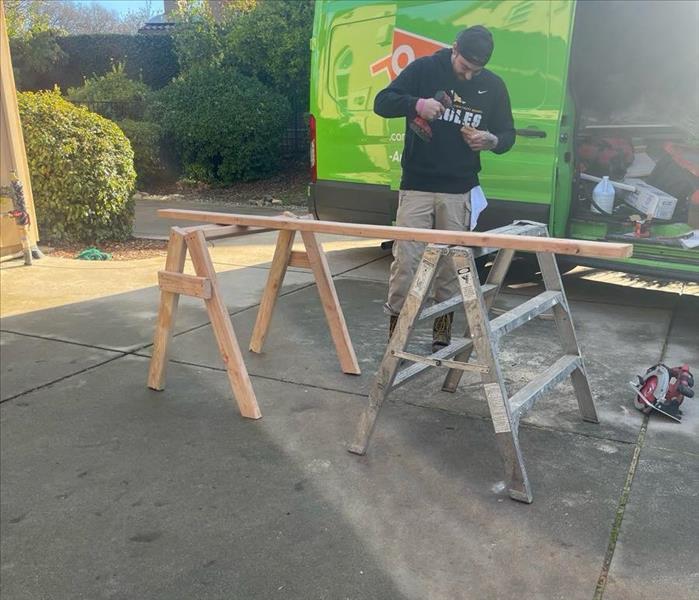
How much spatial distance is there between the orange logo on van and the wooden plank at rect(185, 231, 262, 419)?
3283 millimetres

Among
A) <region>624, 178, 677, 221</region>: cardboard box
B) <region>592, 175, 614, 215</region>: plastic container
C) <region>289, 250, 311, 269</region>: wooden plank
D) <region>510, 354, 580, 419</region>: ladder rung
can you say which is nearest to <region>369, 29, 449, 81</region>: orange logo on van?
<region>592, 175, 614, 215</region>: plastic container

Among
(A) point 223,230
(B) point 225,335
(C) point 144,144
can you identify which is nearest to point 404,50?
(A) point 223,230

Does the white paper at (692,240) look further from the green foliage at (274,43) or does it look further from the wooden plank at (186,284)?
the green foliage at (274,43)

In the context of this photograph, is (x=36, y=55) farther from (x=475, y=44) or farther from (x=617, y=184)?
(x=475, y=44)

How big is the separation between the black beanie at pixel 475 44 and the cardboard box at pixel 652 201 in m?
2.67

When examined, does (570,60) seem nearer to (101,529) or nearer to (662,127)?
(662,127)

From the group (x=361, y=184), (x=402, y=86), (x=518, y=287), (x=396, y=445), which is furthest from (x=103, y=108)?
(x=396, y=445)

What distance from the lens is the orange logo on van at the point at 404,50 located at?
5.78 meters

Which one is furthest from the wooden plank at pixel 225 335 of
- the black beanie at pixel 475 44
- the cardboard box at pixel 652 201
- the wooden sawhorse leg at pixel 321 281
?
the cardboard box at pixel 652 201

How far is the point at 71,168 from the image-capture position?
749 cm

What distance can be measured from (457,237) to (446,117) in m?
1.39

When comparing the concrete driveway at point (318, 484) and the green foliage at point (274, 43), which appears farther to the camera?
the green foliage at point (274, 43)

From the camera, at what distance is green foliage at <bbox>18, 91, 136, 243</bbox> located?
7.48m

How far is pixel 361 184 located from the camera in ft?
21.0
